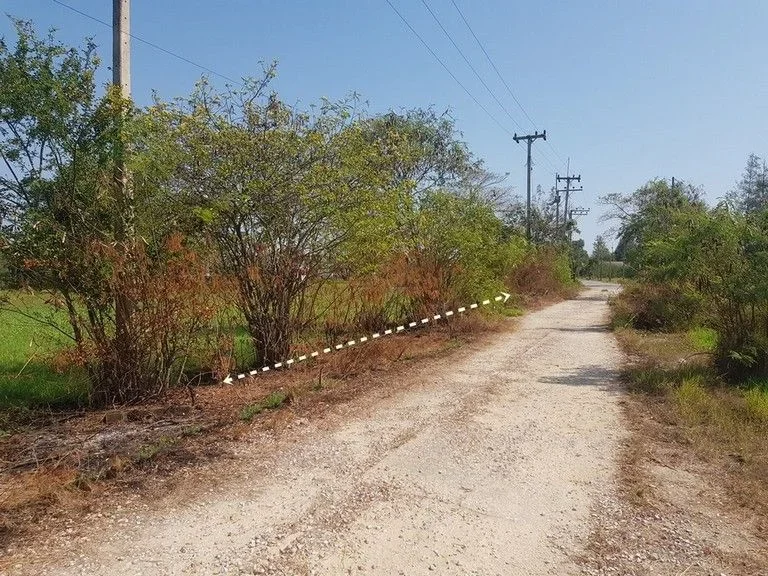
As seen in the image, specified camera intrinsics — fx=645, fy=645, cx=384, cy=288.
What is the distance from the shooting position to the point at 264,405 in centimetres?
720

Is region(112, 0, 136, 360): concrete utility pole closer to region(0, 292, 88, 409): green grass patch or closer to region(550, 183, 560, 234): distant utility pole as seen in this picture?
region(0, 292, 88, 409): green grass patch

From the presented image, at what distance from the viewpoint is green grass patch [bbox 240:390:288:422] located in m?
6.74

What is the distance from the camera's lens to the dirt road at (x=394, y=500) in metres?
3.70

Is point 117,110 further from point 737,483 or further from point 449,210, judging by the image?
point 449,210

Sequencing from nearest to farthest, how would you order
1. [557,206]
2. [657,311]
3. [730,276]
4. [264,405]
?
[264,405]
[730,276]
[657,311]
[557,206]

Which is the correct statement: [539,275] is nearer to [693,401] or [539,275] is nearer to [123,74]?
[693,401]

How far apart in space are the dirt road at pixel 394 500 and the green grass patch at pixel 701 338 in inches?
184

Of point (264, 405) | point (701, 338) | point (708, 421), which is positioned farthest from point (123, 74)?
point (701, 338)

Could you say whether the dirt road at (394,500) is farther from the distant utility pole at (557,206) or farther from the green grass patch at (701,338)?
the distant utility pole at (557,206)

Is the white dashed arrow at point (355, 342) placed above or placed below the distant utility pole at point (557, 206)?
below

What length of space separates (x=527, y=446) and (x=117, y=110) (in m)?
5.27

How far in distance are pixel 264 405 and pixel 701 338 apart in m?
9.85

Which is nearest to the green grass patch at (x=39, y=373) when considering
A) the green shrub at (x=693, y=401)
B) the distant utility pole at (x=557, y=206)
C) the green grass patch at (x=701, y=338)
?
the green shrub at (x=693, y=401)

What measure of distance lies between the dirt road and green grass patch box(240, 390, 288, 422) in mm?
682
